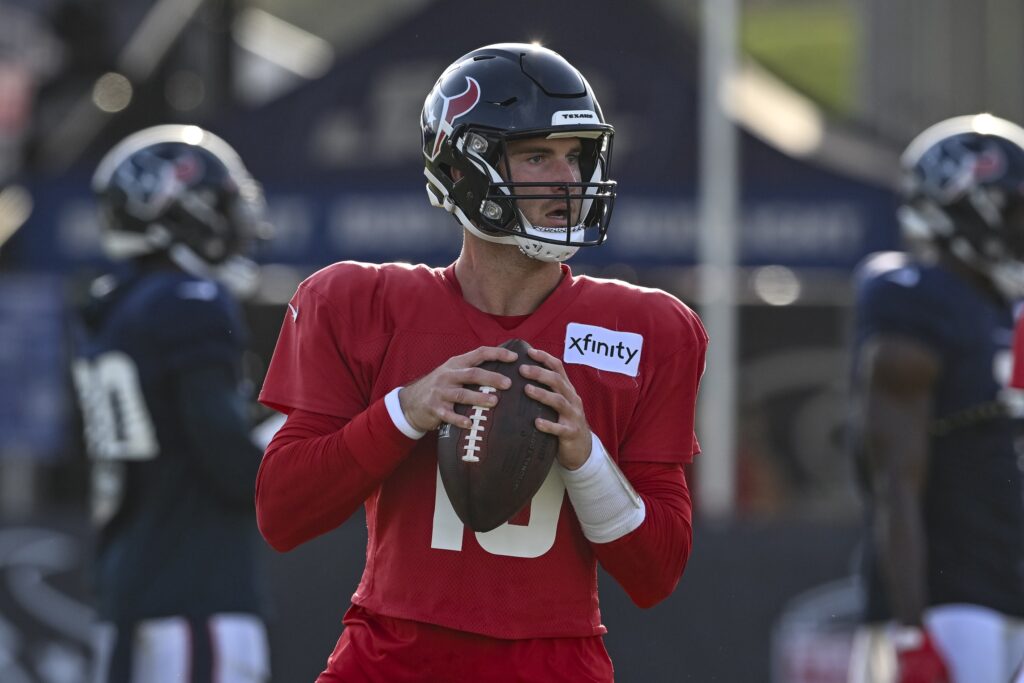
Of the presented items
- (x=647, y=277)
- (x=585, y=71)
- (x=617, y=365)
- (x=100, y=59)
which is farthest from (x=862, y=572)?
(x=100, y=59)

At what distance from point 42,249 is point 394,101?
2250mm

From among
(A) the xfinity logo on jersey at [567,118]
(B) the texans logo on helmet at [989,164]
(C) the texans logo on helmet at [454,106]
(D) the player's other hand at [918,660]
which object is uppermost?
(B) the texans logo on helmet at [989,164]

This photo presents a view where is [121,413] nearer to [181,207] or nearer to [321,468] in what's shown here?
[181,207]

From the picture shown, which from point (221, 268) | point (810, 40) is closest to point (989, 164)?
point (221, 268)

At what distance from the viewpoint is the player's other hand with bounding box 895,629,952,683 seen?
15.5 feet

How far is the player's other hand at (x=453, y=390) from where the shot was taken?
9.21 ft

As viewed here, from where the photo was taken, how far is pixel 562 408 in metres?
2.84

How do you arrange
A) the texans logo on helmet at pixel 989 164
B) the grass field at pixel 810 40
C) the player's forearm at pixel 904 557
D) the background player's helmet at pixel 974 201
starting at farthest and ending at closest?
the grass field at pixel 810 40
the texans logo on helmet at pixel 989 164
the background player's helmet at pixel 974 201
the player's forearm at pixel 904 557

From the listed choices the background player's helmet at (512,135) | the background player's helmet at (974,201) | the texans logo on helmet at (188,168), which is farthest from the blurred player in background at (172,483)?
the background player's helmet at (974,201)

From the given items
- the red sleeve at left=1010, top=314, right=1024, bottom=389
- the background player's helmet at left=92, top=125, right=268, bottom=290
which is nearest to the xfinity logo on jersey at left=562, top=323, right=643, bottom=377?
the red sleeve at left=1010, top=314, right=1024, bottom=389

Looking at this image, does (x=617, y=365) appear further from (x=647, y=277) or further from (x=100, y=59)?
(x=100, y=59)

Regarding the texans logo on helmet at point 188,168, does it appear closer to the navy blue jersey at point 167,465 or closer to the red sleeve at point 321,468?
the navy blue jersey at point 167,465

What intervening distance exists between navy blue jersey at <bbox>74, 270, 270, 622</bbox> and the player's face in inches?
74.1

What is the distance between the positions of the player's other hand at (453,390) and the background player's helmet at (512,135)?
30 centimetres
